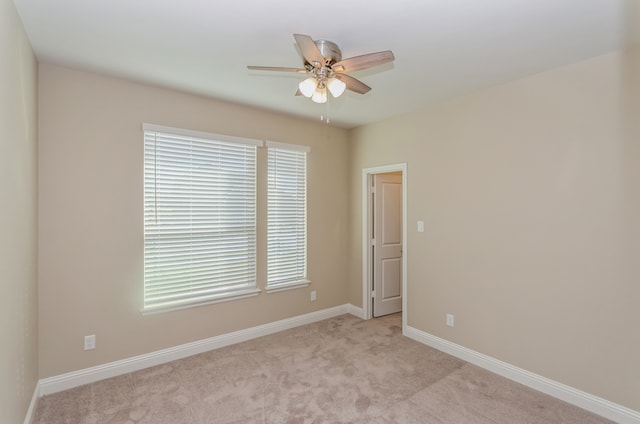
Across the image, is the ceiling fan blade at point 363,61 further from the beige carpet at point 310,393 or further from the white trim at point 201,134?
the beige carpet at point 310,393

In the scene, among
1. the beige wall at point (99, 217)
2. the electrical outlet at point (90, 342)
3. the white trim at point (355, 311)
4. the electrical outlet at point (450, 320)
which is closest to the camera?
the beige wall at point (99, 217)

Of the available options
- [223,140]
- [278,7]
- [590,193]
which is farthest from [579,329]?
[223,140]

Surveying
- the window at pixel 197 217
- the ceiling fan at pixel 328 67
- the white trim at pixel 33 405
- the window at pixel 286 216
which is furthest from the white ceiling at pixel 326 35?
the white trim at pixel 33 405

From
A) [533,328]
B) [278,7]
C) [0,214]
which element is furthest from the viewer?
[533,328]

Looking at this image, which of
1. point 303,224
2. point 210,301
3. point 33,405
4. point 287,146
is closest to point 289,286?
point 303,224

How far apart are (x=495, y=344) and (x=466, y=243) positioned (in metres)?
0.98

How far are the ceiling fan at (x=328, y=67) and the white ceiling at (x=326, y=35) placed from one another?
0.20m

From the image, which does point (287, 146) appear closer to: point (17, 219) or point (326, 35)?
point (326, 35)

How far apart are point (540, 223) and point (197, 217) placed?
322 cm

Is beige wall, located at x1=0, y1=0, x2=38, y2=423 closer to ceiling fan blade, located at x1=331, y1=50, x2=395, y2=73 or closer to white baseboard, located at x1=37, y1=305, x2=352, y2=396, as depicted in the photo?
white baseboard, located at x1=37, y1=305, x2=352, y2=396

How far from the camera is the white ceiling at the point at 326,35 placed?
1874 millimetres

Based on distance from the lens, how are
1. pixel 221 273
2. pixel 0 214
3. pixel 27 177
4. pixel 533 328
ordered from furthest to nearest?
pixel 221 273 < pixel 533 328 < pixel 27 177 < pixel 0 214

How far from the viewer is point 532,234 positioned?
280cm

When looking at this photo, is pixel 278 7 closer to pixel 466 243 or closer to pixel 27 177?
pixel 27 177
